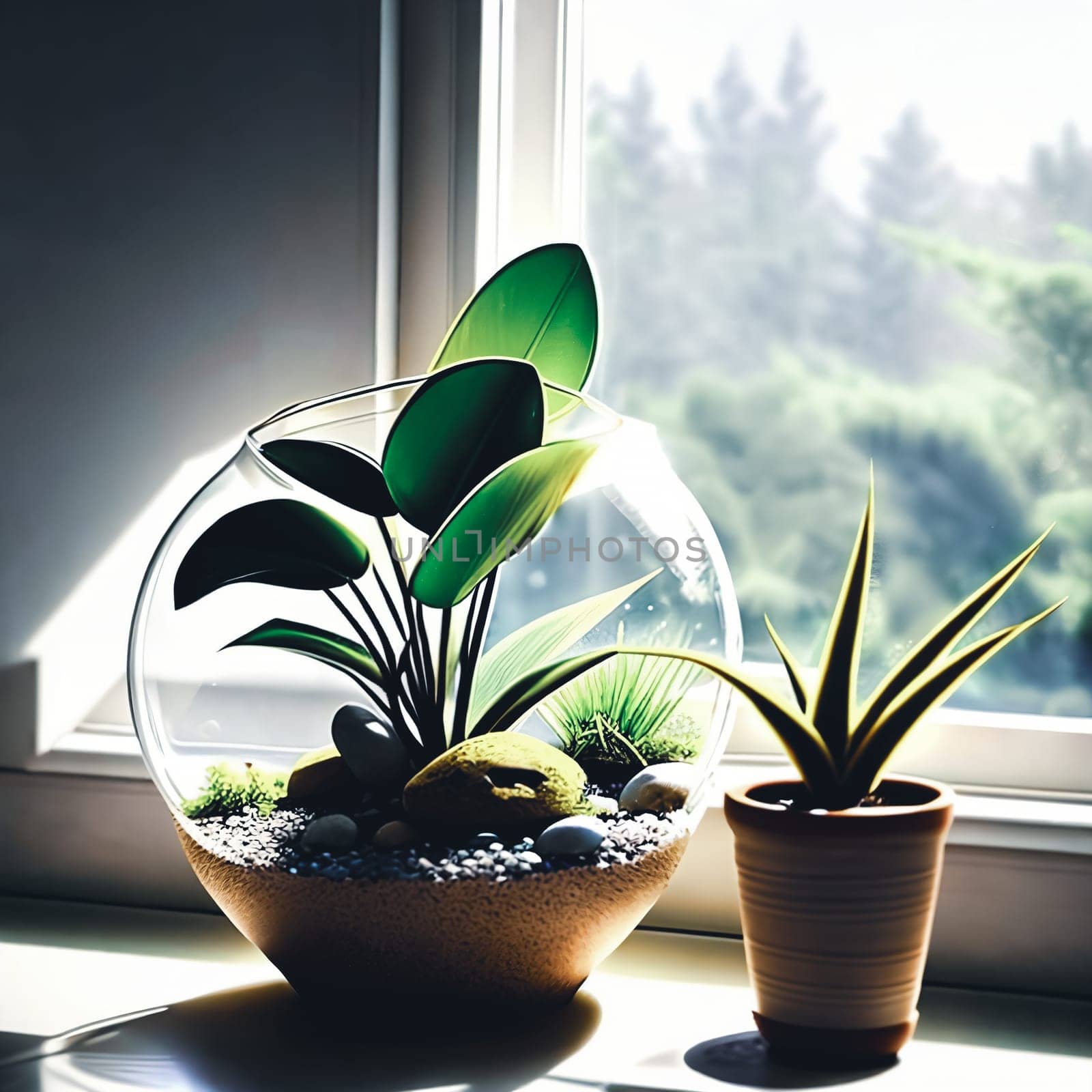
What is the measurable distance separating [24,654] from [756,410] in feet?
2.21

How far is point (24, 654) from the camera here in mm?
1082

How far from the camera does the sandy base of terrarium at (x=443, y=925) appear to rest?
0.69 m

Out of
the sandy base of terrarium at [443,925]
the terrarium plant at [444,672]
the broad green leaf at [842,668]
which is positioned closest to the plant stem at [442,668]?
the terrarium plant at [444,672]

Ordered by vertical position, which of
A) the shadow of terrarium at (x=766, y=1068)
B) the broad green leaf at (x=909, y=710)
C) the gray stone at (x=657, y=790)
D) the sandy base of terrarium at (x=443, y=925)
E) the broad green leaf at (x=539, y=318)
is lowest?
the shadow of terrarium at (x=766, y=1068)

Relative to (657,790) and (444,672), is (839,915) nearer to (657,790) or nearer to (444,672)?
(657,790)

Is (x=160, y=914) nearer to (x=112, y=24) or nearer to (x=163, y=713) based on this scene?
(x=163, y=713)

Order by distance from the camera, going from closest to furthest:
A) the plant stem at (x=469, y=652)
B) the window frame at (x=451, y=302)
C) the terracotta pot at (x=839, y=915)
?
1. the terracotta pot at (x=839, y=915)
2. the plant stem at (x=469, y=652)
3. the window frame at (x=451, y=302)

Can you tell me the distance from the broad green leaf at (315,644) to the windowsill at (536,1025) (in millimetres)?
221

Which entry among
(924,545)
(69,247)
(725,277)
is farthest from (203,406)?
(924,545)

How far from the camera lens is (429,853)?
71 centimetres

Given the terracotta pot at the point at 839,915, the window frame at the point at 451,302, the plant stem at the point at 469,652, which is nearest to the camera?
the terracotta pot at the point at 839,915

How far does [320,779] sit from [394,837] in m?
0.09

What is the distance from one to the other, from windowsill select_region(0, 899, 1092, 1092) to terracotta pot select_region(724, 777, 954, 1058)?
30 millimetres

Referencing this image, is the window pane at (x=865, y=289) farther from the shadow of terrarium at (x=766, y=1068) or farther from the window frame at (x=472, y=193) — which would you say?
the shadow of terrarium at (x=766, y=1068)
